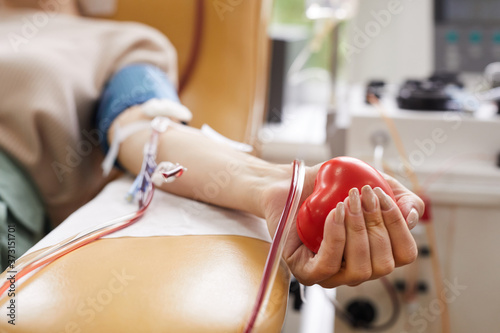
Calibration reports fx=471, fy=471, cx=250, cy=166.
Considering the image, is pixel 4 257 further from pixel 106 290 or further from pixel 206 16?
pixel 206 16

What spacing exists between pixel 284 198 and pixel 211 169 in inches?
4.8

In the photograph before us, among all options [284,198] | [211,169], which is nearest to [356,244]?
[284,198]

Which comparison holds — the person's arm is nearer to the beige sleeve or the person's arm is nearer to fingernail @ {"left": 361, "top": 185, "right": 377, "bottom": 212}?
fingernail @ {"left": 361, "top": 185, "right": 377, "bottom": 212}

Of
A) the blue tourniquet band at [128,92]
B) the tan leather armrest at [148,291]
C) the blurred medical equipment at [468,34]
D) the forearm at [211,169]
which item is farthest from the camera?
the blurred medical equipment at [468,34]

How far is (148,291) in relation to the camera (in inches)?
13.5

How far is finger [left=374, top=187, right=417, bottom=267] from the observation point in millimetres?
382

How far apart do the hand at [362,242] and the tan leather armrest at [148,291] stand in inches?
1.4

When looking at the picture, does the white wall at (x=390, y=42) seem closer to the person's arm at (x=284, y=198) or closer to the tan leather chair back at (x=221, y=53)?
the tan leather chair back at (x=221, y=53)

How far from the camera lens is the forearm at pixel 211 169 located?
540 mm

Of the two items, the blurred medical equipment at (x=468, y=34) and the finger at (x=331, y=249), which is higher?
the blurred medical equipment at (x=468, y=34)

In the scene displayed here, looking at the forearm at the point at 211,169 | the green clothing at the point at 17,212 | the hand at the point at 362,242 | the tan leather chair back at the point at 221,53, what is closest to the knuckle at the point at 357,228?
the hand at the point at 362,242

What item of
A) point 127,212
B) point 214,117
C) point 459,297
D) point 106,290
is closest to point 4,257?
point 127,212

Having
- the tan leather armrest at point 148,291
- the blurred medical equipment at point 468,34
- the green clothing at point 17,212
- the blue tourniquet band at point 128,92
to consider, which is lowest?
the green clothing at point 17,212

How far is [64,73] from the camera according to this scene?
72cm
